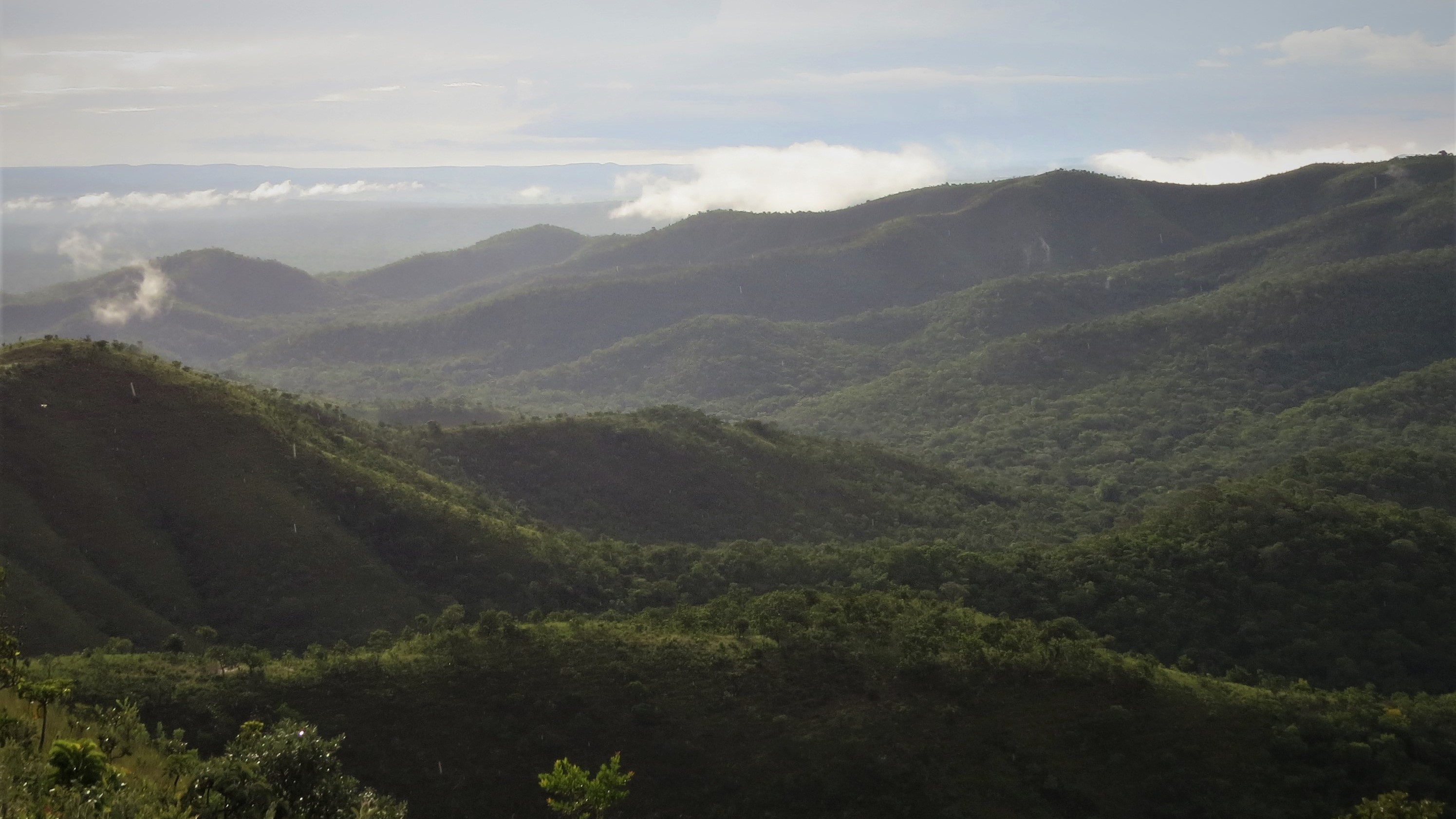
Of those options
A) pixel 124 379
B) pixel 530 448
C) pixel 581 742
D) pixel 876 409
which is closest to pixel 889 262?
pixel 876 409

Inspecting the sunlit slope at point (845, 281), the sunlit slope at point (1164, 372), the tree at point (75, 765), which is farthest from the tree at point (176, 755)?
the sunlit slope at point (845, 281)

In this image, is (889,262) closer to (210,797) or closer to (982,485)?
(982,485)

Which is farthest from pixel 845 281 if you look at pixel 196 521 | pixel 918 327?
pixel 196 521

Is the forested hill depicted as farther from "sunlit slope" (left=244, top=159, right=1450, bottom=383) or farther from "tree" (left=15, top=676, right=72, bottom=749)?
"sunlit slope" (left=244, top=159, right=1450, bottom=383)

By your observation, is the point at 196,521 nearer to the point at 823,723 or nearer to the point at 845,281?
the point at 823,723

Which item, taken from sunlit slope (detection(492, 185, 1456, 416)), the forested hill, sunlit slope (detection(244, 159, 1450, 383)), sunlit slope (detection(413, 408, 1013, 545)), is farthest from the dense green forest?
sunlit slope (detection(244, 159, 1450, 383))

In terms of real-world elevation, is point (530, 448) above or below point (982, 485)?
above
